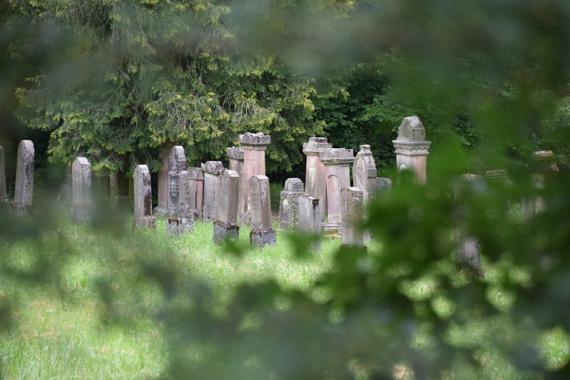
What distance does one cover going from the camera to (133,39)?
5.02 ft

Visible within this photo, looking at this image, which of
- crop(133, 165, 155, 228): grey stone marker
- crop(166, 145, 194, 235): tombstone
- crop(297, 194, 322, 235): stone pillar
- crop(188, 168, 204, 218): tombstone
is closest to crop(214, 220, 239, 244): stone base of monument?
crop(297, 194, 322, 235): stone pillar

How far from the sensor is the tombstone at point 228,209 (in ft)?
34.9

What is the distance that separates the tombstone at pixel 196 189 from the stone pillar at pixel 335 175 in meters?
2.34

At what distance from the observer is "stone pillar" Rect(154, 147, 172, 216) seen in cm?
1640

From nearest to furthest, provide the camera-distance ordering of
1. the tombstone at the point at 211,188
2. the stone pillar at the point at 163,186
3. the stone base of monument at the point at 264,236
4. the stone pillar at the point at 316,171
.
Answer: the stone base of monument at the point at 264,236 → the tombstone at the point at 211,188 → the stone pillar at the point at 316,171 → the stone pillar at the point at 163,186

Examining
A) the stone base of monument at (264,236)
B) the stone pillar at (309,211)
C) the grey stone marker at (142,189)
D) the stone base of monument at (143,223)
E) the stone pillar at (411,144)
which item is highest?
the stone pillar at (411,144)

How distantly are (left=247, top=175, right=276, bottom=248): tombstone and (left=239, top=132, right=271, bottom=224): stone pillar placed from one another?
9.06ft

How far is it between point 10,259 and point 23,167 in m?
11.6

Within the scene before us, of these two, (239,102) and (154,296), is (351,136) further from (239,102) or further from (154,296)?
(154,296)

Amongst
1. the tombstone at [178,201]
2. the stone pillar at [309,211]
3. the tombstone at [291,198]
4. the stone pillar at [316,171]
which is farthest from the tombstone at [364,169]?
the tombstone at [178,201]

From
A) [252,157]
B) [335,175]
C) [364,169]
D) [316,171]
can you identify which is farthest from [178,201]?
[316,171]

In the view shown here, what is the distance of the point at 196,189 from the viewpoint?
A: 14320mm

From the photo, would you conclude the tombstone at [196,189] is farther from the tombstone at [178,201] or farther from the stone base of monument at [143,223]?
the stone base of monument at [143,223]

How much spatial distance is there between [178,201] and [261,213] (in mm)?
2048
